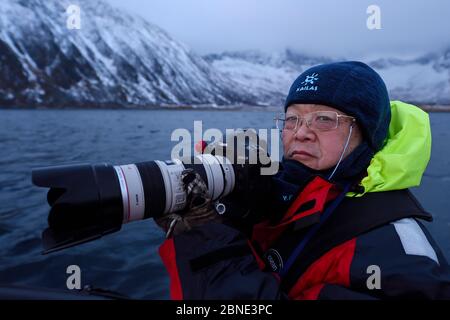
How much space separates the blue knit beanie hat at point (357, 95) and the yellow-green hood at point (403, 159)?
0.42 ft

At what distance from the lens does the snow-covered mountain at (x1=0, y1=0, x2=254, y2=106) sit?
415 feet

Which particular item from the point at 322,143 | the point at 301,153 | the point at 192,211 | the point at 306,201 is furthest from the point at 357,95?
the point at 192,211

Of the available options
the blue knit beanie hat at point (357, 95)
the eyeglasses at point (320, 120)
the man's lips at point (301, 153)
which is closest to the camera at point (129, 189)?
the man's lips at point (301, 153)

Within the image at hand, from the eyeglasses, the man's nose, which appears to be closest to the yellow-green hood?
the eyeglasses

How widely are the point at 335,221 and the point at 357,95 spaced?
91 centimetres

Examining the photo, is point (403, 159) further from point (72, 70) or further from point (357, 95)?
point (72, 70)

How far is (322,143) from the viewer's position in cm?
265

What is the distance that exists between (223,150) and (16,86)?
13862 centimetres

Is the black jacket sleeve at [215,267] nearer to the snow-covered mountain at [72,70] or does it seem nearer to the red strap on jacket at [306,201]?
the red strap on jacket at [306,201]

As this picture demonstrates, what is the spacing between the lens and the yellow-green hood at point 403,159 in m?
2.29

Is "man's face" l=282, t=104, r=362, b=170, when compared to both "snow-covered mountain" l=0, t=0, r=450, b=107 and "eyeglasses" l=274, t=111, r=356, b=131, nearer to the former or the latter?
"eyeglasses" l=274, t=111, r=356, b=131
